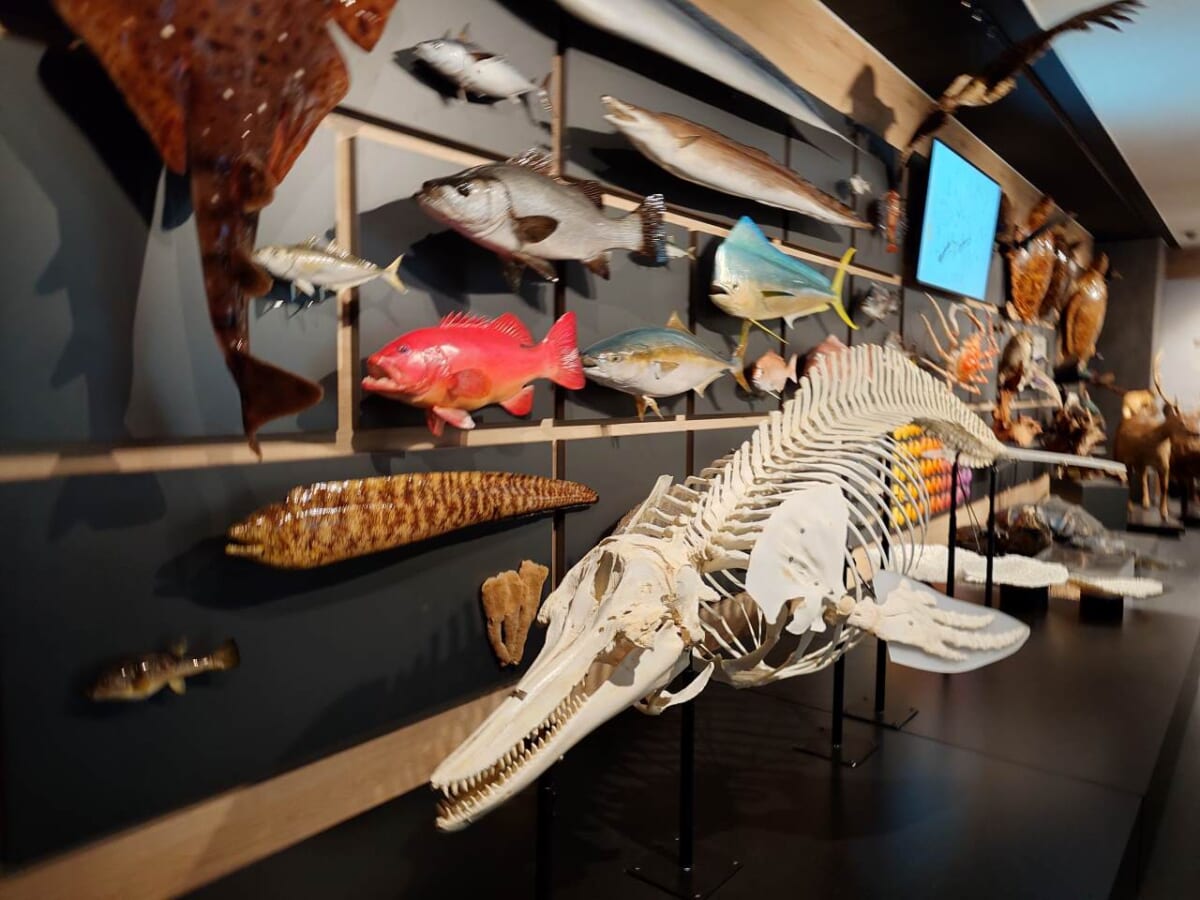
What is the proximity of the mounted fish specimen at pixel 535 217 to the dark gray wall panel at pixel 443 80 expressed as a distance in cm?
10

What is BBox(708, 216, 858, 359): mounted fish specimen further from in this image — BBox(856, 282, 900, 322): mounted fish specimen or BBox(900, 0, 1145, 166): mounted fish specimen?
BBox(900, 0, 1145, 166): mounted fish specimen

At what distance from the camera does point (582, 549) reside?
1.72 m

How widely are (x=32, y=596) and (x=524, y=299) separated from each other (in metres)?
0.95

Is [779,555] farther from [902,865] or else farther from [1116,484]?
[1116,484]

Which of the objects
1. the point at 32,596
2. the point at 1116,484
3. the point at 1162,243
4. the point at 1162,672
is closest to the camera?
the point at 32,596

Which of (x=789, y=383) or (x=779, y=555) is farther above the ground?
(x=789, y=383)

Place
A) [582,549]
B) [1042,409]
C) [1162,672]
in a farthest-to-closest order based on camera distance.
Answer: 1. [1042,409]
2. [1162,672]
3. [582,549]

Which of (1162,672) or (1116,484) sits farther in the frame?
(1116,484)

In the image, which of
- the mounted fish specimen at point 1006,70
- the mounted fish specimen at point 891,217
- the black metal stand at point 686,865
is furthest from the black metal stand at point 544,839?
the mounted fish specimen at point 1006,70

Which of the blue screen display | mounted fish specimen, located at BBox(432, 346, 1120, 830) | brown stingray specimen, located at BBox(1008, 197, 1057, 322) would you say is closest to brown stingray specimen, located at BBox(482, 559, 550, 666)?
mounted fish specimen, located at BBox(432, 346, 1120, 830)

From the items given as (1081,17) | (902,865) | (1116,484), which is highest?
(1081,17)

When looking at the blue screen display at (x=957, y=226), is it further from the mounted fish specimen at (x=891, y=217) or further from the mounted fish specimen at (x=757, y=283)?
the mounted fish specimen at (x=757, y=283)

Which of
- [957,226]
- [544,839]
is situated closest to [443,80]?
[544,839]

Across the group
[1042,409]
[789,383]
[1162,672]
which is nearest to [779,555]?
[789,383]
